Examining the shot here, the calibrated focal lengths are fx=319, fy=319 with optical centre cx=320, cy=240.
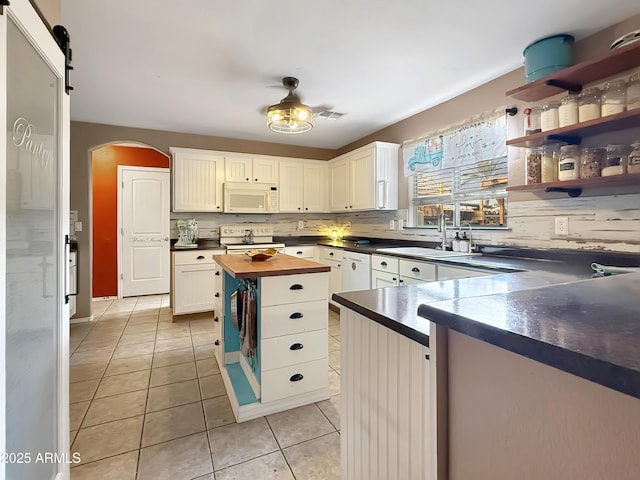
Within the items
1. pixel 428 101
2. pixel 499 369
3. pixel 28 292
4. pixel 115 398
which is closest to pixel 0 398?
pixel 28 292

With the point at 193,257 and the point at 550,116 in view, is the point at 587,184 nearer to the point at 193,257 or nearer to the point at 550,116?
the point at 550,116

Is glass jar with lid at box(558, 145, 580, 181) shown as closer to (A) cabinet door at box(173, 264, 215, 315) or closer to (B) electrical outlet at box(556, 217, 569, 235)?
(B) electrical outlet at box(556, 217, 569, 235)

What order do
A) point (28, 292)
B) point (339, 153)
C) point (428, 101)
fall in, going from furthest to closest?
point (339, 153) < point (428, 101) < point (28, 292)

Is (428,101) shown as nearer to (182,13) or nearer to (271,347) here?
(182,13)

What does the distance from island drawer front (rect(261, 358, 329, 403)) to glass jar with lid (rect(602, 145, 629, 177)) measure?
198 cm

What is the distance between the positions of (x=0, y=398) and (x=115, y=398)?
58.8 inches

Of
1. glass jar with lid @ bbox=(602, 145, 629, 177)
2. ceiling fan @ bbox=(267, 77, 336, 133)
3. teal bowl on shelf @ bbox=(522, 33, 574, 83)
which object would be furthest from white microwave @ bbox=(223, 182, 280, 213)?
glass jar with lid @ bbox=(602, 145, 629, 177)

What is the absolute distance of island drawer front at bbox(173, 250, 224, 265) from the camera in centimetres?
377

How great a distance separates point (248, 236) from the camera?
4.52 meters

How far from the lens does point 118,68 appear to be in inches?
99.4

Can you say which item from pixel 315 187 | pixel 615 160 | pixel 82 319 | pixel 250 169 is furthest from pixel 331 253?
pixel 82 319

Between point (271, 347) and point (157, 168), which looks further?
point (157, 168)

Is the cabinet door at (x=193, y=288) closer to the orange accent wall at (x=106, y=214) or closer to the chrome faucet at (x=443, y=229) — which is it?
the orange accent wall at (x=106, y=214)

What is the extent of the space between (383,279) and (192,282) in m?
2.28
